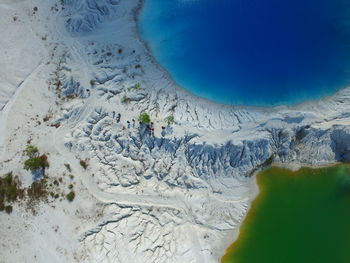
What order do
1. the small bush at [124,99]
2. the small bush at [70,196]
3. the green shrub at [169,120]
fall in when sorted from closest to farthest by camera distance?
the small bush at [70,196]
the green shrub at [169,120]
the small bush at [124,99]

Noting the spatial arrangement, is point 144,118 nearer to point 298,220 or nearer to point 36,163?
point 36,163

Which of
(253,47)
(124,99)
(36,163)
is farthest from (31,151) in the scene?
(253,47)

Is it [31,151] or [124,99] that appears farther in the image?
[124,99]

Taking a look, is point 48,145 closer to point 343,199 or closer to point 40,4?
point 40,4

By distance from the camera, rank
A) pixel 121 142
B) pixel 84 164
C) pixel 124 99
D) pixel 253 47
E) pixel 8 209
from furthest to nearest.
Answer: pixel 253 47
pixel 124 99
pixel 121 142
pixel 84 164
pixel 8 209

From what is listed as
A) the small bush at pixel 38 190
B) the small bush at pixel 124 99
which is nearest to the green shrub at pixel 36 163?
the small bush at pixel 38 190

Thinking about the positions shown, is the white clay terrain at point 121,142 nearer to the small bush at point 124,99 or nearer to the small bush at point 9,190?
the small bush at point 124,99

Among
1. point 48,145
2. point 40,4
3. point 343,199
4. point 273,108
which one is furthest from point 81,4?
point 343,199
